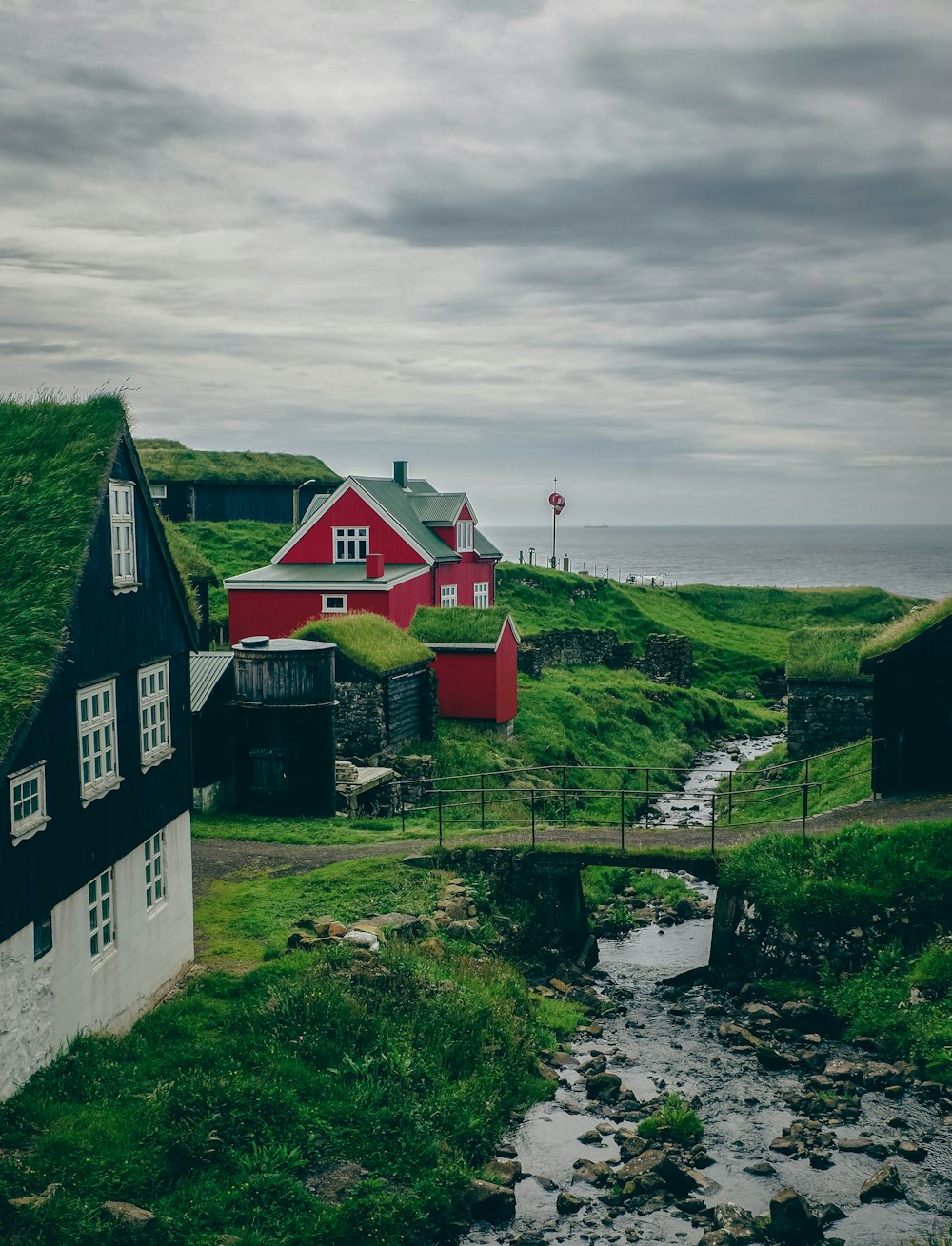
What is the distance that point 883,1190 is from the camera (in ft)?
47.4

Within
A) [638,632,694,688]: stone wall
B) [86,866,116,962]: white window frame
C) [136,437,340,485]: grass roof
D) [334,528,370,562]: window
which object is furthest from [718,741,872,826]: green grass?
[136,437,340,485]: grass roof

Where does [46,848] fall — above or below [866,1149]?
above

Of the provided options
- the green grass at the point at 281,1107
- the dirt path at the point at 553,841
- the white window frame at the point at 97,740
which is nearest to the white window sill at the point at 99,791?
the white window frame at the point at 97,740

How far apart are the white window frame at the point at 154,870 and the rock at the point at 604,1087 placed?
7226 millimetres

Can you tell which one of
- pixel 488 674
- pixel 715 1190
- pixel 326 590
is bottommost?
pixel 715 1190

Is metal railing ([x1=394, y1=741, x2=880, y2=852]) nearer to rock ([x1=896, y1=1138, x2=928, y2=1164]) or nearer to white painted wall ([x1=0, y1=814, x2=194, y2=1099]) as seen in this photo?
white painted wall ([x1=0, y1=814, x2=194, y2=1099])

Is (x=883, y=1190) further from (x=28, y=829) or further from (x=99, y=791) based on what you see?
(x=28, y=829)

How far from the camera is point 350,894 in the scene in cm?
2189

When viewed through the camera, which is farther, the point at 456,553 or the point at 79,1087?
the point at 456,553

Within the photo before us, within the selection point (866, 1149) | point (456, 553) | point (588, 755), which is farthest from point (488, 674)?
point (866, 1149)

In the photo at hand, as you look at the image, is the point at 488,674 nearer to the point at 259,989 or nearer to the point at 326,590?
the point at 326,590

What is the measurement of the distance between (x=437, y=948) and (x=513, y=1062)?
8.86 ft

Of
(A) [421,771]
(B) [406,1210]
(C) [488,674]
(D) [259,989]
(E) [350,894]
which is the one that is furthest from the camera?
(C) [488,674]

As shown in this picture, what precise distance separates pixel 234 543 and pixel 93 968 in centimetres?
4889
